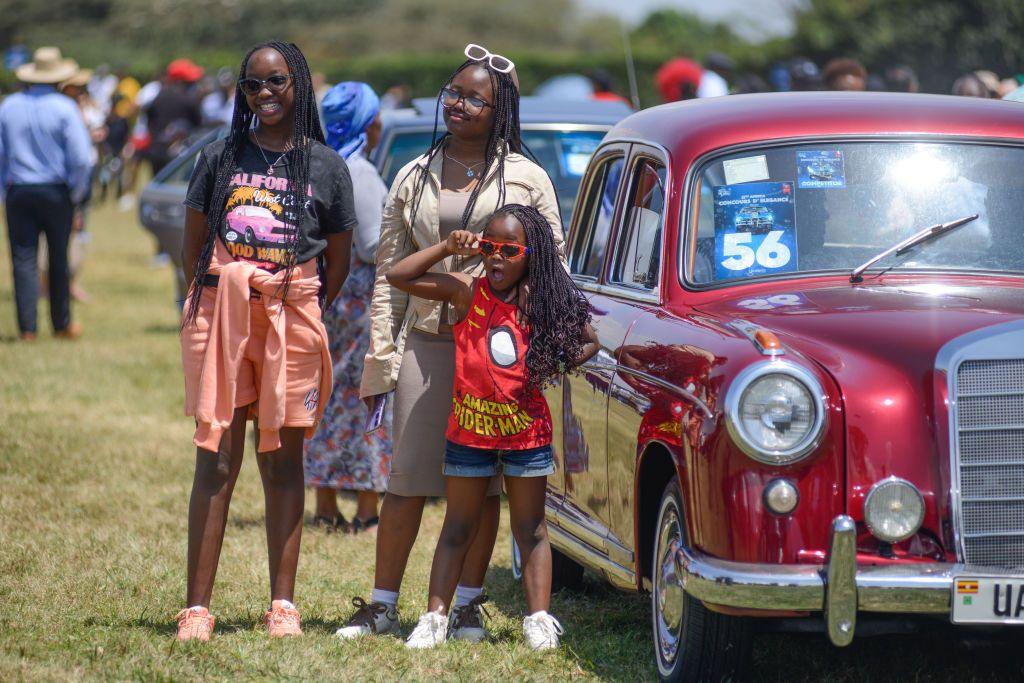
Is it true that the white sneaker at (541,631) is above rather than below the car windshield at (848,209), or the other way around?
below

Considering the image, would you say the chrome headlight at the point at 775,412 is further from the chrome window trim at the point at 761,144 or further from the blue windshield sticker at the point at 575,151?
the blue windshield sticker at the point at 575,151

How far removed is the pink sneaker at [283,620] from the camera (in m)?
5.03

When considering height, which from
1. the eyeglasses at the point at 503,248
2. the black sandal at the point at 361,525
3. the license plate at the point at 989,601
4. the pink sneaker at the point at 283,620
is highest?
the eyeglasses at the point at 503,248

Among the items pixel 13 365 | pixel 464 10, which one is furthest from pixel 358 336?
pixel 464 10

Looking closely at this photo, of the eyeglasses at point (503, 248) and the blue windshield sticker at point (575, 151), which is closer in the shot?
the eyeglasses at point (503, 248)

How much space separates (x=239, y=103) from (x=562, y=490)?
176 centimetres

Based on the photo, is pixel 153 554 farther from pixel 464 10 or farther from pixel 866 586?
pixel 464 10

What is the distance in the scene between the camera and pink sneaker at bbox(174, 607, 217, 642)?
192 inches

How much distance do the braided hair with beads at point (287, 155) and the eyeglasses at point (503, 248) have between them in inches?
→ 26.3

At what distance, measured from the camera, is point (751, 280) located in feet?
15.7

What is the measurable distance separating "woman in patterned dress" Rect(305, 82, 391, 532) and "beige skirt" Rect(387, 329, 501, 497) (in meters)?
1.85

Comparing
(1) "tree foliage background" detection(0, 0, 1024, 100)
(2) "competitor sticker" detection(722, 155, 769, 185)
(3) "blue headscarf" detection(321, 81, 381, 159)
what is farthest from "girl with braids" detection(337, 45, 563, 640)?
(1) "tree foliage background" detection(0, 0, 1024, 100)

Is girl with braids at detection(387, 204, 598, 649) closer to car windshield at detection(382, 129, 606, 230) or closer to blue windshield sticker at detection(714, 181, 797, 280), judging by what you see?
blue windshield sticker at detection(714, 181, 797, 280)

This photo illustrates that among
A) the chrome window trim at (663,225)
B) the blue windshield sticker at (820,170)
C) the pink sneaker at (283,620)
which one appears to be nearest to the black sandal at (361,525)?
the pink sneaker at (283,620)
